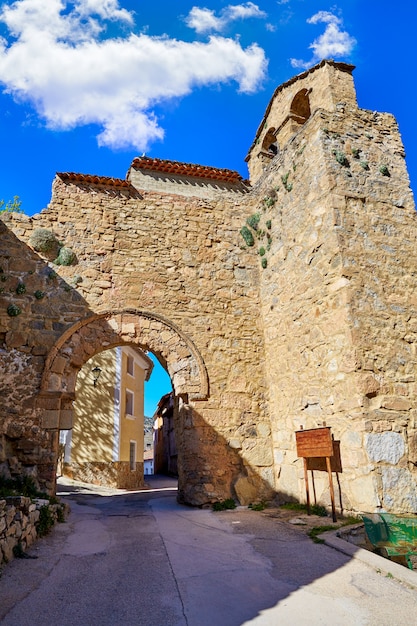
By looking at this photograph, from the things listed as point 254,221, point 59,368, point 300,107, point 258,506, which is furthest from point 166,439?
point 300,107

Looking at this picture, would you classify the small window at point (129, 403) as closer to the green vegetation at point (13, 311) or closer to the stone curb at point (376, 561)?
the green vegetation at point (13, 311)

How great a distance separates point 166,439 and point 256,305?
685 inches

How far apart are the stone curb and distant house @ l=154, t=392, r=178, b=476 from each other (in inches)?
→ 705

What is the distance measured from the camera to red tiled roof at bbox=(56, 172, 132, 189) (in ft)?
32.8

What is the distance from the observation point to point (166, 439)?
25.1 m

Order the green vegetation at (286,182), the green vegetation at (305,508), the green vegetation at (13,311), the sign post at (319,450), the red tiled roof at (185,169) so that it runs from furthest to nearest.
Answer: the red tiled roof at (185,169), the green vegetation at (286,182), the green vegetation at (13,311), the green vegetation at (305,508), the sign post at (319,450)

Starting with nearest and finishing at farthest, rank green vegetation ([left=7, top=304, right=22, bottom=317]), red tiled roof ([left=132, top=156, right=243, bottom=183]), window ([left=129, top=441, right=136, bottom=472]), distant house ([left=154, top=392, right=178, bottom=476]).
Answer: green vegetation ([left=7, top=304, right=22, bottom=317])
red tiled roof ([left=132, top=156, right=243, bottom=183])
window ([left=129, top=441, right=136, bottom=472])
distant house ([left=154, top=392, right=178, bottom=476])

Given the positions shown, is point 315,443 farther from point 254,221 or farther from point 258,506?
point 254,221

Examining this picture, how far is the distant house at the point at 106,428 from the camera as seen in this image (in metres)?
15.1

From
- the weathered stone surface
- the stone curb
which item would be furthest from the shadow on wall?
the stone curb

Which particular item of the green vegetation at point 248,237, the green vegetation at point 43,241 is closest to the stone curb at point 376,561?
the green vegetation at point 248,237

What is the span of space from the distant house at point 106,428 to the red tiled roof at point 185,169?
745 cm

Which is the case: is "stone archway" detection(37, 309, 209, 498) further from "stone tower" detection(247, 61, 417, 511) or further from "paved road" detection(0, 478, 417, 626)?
"paved road" detection(0, 478, 417, 626)

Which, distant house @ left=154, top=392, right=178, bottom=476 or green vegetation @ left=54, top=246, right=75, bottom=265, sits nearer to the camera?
green vegetation @ left=54, top=246, right=75, bottom=265
